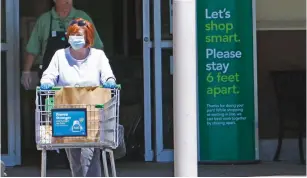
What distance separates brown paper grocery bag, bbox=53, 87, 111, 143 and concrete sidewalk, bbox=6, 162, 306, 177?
211 cm

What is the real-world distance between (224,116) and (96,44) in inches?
64.0

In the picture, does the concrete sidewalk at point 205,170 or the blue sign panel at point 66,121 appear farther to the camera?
the concrete sidewalk at point 205,170

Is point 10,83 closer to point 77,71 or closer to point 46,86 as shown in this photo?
point 77,71

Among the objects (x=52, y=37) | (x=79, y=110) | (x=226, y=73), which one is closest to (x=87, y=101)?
(x=79, y=110)

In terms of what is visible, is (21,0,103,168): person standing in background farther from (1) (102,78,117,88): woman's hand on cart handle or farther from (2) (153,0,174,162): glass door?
(1) (102,78,117,88): woman's hand on cart handle

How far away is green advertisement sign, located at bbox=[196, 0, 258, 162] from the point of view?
8.52 metres

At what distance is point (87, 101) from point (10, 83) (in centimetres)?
277

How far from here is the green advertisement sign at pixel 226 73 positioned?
8523 mm

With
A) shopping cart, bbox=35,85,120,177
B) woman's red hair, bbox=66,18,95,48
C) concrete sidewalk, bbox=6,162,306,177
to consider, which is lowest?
concrete sidewalk, bbox=6,162,306,177

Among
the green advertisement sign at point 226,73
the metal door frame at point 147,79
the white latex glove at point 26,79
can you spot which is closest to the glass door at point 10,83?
the white latex glove at point 26,79

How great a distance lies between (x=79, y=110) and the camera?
5832 millimetres

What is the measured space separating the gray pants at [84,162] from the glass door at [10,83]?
87.0 inches

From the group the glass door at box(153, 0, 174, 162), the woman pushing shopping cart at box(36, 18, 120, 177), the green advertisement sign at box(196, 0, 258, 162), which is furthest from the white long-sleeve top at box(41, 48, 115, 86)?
the green advertisement sign at box(196, 0, 258, 162)

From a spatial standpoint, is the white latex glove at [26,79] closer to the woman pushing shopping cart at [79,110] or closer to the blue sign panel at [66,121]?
the woman pushing shopping cart at [79,110]
